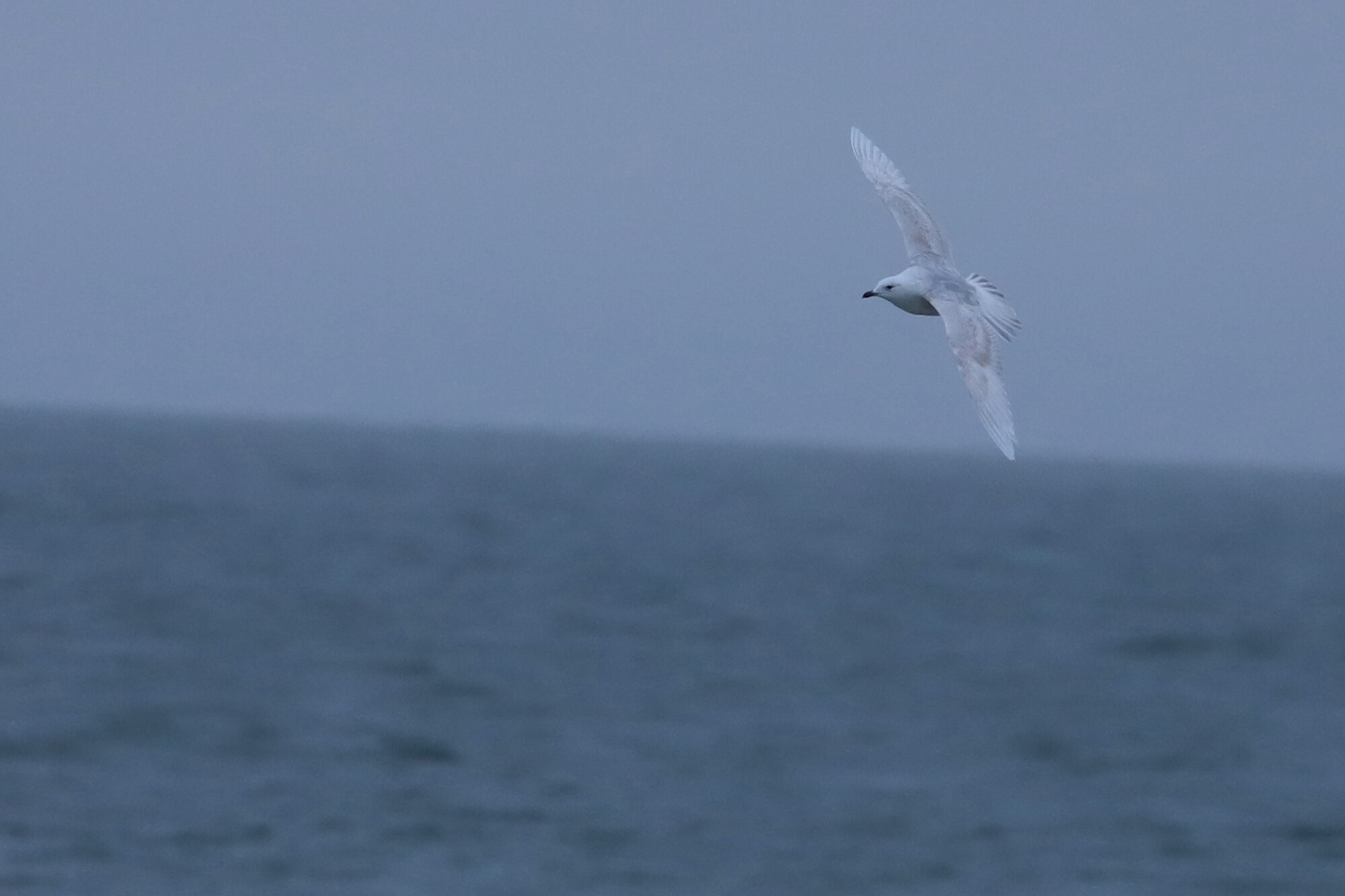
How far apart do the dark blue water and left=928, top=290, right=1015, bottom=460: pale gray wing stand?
682 inches

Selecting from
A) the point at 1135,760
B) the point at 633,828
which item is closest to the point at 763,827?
the point at 633,828

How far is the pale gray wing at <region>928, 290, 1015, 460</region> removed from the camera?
766 centimetres

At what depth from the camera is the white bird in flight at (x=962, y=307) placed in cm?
774

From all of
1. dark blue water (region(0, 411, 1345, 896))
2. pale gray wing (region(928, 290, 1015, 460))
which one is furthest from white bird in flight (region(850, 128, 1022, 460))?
dark blue water (region(0, 411, 1345, 896))

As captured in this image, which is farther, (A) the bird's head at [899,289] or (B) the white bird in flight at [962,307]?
(A) the bird's head at [899,289]

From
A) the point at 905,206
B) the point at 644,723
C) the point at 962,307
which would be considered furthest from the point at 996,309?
the point at 644,723

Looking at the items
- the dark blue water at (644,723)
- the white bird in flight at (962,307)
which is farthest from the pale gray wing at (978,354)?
the dark blue water at (644,723)

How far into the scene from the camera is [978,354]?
8.02 metres

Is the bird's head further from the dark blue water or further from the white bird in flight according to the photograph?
the dark blue water

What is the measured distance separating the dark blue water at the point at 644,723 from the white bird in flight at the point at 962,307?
53.7 feet

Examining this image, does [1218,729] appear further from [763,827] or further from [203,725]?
[203,725]

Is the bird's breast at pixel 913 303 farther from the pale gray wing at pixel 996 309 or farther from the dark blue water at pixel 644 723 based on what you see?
the dark blue water at pixel 644 723

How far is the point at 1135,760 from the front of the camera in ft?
110

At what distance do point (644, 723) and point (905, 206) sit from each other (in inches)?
1017
